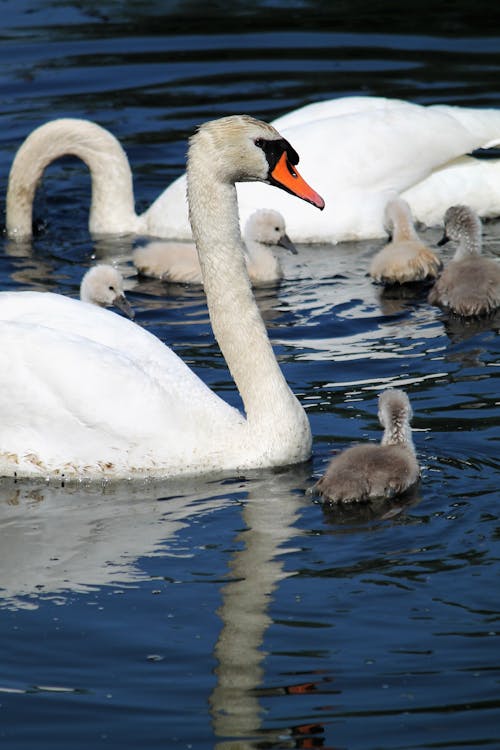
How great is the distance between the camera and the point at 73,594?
7000 millimetres

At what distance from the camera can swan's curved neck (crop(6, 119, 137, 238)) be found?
13.7m

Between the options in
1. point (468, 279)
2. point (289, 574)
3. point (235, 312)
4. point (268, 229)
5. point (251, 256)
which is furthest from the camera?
point (268, 229)

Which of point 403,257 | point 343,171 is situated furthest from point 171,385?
point 343,171

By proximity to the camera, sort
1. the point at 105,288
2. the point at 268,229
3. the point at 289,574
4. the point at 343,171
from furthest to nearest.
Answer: the point at 343,171 → the point at 268,229 → the point at 105,288 → the point at 289,574

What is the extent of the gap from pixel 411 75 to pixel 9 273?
19.4 ft

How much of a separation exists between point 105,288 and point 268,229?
195cm

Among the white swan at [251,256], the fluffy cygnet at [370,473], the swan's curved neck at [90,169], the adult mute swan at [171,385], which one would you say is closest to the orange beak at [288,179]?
the adult mute swan at [171,385]

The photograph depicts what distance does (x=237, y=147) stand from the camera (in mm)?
8250

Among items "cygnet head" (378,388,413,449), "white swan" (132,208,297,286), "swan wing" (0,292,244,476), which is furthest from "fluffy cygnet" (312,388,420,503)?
"white swan" (132,208,297,286)

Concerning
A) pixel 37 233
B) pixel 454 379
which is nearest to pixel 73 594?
pixel 454 379

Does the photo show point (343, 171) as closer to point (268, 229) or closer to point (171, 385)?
point (268, 229)

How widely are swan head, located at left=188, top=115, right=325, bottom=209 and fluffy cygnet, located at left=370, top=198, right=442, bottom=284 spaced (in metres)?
3.43

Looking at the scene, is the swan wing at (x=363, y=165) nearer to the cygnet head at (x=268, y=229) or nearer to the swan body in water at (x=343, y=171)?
the swan body in water at (x=343, y=171)

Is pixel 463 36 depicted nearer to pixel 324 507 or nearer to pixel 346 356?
pixel 346 356
